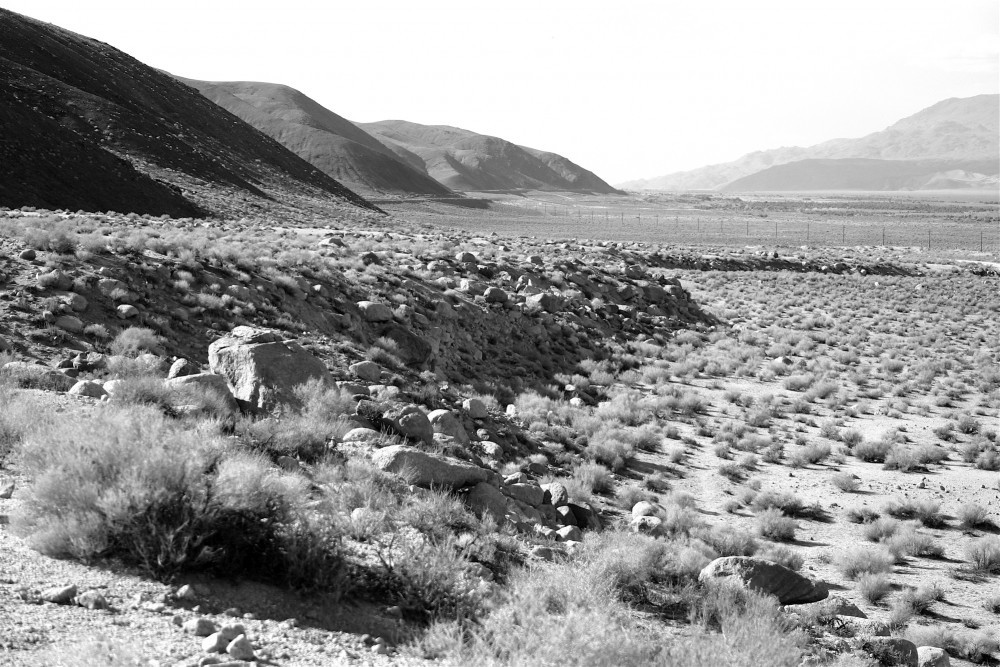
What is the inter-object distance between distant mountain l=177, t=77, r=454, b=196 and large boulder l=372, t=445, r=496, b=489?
13327 centimetres

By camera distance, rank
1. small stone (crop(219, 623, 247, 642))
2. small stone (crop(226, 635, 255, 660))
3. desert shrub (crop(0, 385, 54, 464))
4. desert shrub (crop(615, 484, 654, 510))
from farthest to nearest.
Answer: desert shrub (crop(615, 484, 654, 510)) < desert shrub (crop(0, 385, 54, 464)) < small stone (crop(219, 623, 247, 642)) < small stone (crop(226, 635, 255, 660))

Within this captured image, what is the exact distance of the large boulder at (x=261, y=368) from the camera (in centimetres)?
963

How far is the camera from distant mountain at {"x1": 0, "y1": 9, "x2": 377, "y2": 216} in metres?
48.8

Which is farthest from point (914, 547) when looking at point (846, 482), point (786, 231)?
point (786, 231)

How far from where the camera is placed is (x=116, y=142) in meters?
61.5

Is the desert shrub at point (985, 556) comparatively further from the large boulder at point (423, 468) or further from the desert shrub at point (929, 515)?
the large boulder at point (423, 468)

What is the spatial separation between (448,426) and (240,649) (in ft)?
25.5

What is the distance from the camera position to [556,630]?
4863 millimetres

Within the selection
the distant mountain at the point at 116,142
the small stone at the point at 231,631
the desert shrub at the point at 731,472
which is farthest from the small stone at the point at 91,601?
the distant mountain at the point at 116,142

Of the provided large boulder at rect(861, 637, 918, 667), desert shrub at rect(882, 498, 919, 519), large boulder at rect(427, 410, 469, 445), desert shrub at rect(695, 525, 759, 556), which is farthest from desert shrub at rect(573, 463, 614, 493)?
large boulder at rect(861, 637, 918, 667)

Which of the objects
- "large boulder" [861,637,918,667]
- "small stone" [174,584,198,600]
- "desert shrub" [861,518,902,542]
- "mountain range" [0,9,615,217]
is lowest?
"desert shrub" [861,518,902,542]

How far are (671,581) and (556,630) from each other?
258 centimetres

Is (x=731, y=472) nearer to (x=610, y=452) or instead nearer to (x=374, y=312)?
(x=610, y=452)

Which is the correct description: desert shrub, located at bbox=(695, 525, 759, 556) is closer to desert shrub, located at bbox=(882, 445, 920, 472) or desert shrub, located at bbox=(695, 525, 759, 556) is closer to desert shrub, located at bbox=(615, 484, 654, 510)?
desert shrub, located at bbox=(615, 484, 654, 510)
